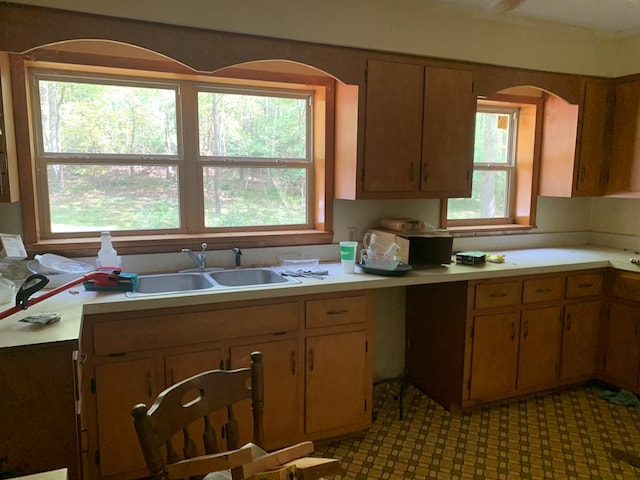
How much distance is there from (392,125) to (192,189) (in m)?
1.27

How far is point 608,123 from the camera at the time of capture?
338 cm

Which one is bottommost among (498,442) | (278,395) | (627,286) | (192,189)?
(498,442)

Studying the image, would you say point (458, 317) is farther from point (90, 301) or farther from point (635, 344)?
point (90, 301)

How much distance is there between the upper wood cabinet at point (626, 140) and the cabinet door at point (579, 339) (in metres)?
0.94

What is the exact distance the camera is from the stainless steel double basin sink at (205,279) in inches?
95.6

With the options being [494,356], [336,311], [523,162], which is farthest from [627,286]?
[336,311]

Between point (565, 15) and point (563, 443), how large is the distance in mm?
2699

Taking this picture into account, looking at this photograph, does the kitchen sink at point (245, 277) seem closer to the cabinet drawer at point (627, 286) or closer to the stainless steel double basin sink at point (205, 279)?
the stainless steel double basin sink at point (205, 279)

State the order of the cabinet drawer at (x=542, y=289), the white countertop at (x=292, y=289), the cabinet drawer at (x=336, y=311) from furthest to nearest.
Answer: the cabinet drawer at (x=542, y=289), the cabinet drawer at (x=336, y=311), the white countertop at (x=292, y=289)

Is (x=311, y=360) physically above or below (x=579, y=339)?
above

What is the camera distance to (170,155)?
104 inches

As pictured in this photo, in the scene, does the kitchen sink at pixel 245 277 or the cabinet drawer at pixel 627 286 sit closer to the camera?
the kitchen sink at pixel 245 277

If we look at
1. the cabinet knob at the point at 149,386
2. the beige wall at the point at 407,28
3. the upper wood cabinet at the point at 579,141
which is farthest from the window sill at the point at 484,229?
Result: the cabinet knob at the point at 149,386

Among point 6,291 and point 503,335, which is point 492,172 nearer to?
point 503,335
